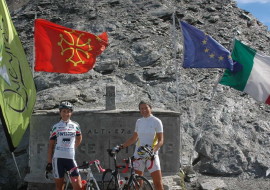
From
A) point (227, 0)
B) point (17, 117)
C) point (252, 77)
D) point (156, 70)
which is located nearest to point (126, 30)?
point (156, 70)

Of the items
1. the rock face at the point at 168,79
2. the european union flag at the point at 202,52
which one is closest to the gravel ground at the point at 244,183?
the rock face at the point at 168,79

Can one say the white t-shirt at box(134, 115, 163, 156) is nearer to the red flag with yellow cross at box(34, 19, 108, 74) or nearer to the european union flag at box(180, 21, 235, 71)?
the red flag with yellow cross at box(34, 19, 108, 74)

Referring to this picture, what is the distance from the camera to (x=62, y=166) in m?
7.16

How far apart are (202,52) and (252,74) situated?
1.36m

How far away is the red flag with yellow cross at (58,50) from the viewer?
386 inches

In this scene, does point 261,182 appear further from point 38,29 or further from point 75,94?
point 38,29

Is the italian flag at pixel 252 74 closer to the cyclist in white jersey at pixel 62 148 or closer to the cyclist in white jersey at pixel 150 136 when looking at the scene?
the cyclist in white jersey at pixel 150 136

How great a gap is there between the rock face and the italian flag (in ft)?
4.58

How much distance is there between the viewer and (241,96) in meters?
15.8

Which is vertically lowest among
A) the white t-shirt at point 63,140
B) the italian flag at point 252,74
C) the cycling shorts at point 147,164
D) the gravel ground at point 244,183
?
the gravel ground at point 244,183

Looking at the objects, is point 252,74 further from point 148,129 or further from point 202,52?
point 148,129

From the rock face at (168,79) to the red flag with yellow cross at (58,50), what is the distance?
266 centimetres

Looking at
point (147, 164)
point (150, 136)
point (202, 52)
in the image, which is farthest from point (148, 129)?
point (202, 52)

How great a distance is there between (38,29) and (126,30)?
9.62 m
